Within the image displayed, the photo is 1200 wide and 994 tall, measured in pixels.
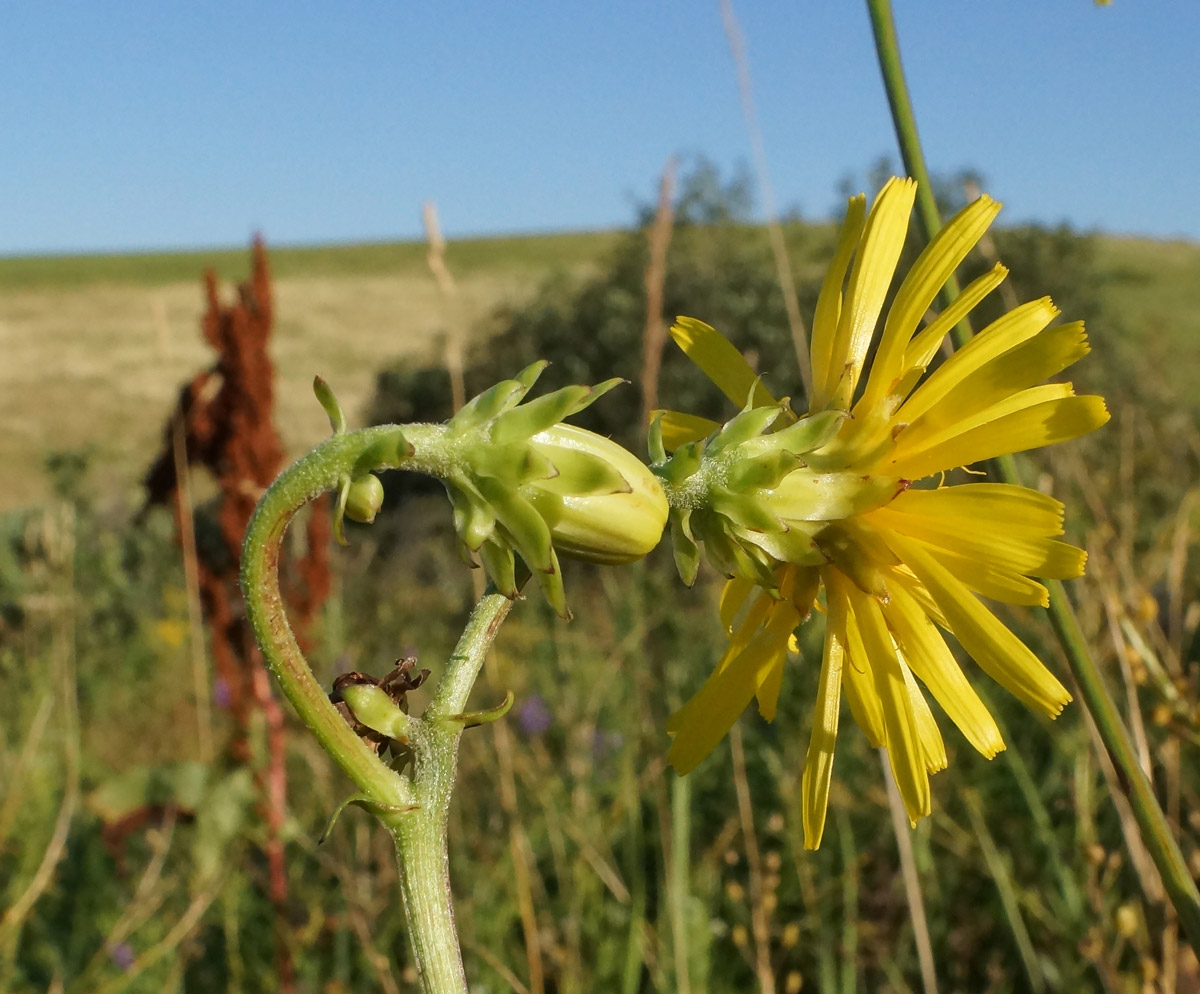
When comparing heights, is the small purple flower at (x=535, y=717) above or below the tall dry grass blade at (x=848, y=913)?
above

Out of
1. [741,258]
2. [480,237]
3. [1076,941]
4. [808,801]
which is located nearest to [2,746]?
[1076,941]

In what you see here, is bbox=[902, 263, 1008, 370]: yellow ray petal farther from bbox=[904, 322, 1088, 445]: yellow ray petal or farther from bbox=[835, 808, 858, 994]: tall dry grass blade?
bbox=[835, 808, 858, 994]: tall dry grass blade

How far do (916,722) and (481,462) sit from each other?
413 mm

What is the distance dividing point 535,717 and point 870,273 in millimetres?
3008

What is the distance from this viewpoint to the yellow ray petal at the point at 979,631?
0.78 meters

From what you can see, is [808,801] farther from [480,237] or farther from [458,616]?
[480,237]

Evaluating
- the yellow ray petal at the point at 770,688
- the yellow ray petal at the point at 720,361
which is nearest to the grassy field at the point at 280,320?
the yellow ray petal at the point at 720,361

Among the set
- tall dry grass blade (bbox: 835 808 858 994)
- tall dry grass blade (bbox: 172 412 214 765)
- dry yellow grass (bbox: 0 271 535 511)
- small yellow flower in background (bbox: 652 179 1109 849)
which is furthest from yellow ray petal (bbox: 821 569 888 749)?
dry yellow grass (bbox: 0 271 535 511)

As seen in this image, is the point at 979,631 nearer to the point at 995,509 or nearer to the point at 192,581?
the point at 995,509

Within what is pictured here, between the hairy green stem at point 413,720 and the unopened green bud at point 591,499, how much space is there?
71mm

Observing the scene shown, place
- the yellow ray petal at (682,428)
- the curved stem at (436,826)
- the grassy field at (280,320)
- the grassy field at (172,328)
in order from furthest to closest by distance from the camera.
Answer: the grassy field at (172,328) → the grassy field at (280,320) → the yellow ray petal at (682,428) → the curved stem at (436,826)

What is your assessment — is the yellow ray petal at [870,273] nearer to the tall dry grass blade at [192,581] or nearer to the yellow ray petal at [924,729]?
the yellow ray petal at [924,729]

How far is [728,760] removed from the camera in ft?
10.9

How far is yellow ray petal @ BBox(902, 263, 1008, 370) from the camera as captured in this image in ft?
2.58
